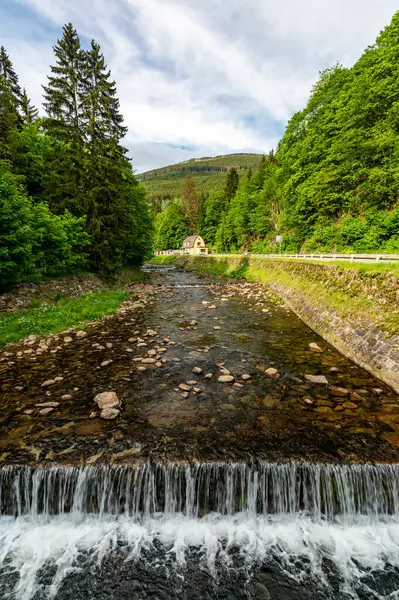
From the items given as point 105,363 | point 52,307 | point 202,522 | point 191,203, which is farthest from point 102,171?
point 191,203

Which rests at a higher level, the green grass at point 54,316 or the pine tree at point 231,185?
the pine tree at point 231,185

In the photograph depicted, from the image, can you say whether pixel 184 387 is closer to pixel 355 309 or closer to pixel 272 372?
pixel 272 372

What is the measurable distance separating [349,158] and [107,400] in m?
29.8

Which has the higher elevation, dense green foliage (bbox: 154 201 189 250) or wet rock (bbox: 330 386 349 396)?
dense green foliage (bbox: 154 201 189 250)

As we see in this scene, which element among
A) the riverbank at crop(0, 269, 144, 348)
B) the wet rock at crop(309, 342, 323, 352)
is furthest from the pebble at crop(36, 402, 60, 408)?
the wet rock at crop(309, 342, 323, 352)

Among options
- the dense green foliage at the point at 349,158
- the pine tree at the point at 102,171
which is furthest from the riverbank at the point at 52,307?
the dense green foliage at the point at 349,158

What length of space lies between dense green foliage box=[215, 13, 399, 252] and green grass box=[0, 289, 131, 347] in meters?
22.2

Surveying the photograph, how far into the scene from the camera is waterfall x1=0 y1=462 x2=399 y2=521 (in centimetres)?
470

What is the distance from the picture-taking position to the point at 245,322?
14820 mm

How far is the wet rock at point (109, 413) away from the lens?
6.33m

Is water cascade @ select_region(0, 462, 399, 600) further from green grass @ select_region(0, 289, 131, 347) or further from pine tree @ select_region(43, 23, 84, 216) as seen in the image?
pine tree @ select_region(43, 23, 84, 216)

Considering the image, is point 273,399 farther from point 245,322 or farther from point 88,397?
point 245,322

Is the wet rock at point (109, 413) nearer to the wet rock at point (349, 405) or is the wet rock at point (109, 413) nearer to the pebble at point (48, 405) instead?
the pebble at point (48, 405)

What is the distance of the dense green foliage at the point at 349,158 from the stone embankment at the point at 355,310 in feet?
28.7
